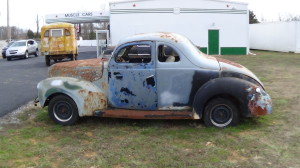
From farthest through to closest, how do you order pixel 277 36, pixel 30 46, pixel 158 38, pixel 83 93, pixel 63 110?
pixel 277 36, pixel 30 46, pixel 63 110, pixel 83 93, pixel 158 38

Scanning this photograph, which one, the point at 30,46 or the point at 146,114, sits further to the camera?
the point at 30,46

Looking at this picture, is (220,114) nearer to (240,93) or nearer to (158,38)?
(240,93)

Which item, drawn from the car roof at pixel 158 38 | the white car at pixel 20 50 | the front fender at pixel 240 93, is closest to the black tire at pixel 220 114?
the front fender at pixel 240 93

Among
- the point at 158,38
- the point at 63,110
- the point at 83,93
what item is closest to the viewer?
the point at 158,38

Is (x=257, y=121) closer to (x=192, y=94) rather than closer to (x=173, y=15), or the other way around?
(x=192, y=94)

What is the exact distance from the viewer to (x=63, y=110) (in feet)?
22.2

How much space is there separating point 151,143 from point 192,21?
22.8 metres

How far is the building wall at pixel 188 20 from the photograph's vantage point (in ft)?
87.1

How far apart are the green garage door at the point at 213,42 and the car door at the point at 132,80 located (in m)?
21.8

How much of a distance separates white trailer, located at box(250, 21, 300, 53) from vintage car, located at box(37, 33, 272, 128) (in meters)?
25.6

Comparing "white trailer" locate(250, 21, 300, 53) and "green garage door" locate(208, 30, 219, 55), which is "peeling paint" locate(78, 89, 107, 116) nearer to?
"green garage door" locate(208, 30, 219, 55)

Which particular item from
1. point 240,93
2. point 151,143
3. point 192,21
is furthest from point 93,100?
point 192,21

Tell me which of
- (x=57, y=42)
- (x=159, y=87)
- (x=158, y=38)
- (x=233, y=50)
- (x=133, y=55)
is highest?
(x=57, y=42)

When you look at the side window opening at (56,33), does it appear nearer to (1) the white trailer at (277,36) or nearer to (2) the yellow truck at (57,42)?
(2) the yellow truck at (57,42)
